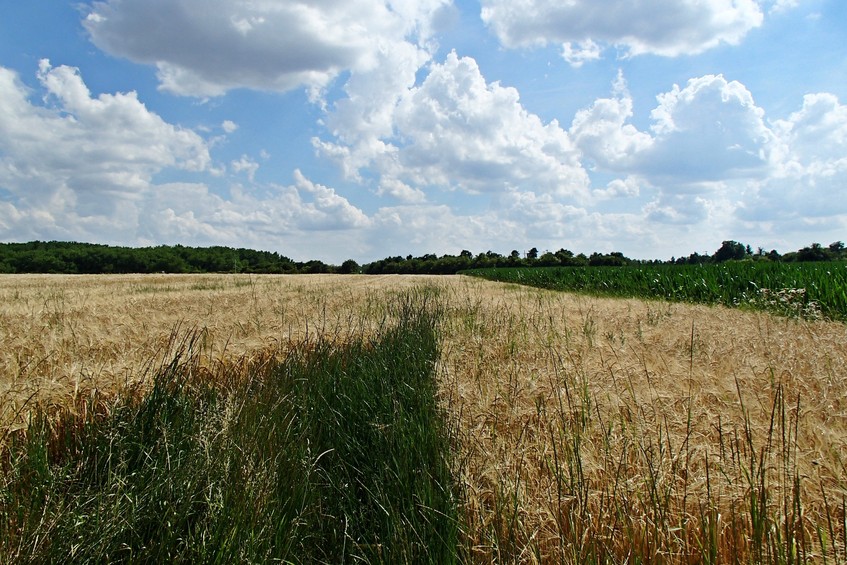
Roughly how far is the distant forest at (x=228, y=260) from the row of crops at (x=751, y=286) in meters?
33.1

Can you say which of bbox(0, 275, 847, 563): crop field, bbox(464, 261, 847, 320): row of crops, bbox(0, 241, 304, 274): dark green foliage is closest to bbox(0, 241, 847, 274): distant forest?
bbox(0, 241, 304, 274): dark green foliage

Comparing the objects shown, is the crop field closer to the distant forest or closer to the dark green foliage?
the distant forest

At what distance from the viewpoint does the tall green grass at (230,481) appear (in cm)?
258

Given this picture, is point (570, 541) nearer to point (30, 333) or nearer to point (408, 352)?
point (408, 352)

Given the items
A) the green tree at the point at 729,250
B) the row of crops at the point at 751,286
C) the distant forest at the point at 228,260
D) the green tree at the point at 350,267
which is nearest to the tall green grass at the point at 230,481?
the row of crops at the point at 751,286

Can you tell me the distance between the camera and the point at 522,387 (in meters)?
4.21

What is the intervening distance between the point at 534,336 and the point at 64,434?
17.4 ft

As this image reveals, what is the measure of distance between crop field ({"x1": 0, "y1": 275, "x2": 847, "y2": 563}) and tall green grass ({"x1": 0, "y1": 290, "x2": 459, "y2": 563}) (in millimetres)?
21

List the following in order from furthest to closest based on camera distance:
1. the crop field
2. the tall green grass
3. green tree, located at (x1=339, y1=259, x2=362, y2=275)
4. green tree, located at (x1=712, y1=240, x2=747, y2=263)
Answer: green tree, located at (x1=339, y1=259, x2=362, y2=275) < green tree, located at (x1=712, y1=240, x2=747, y2=263) < the tall green grass < the crop field

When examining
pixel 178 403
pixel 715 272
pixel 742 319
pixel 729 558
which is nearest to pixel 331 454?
pixel 178 403

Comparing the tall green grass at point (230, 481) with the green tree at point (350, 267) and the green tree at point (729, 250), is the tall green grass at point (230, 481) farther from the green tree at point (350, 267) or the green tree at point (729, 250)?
the green tree at point (350, 267)

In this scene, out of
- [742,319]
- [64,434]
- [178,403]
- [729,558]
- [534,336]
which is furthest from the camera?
[742,319]

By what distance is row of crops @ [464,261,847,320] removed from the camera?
35.4 ft

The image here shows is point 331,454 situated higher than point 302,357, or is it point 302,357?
point 302,357
